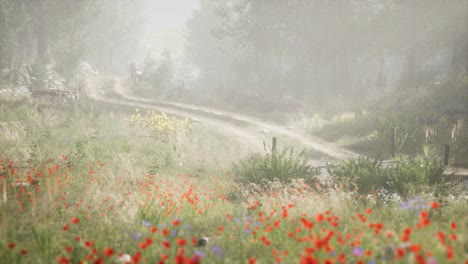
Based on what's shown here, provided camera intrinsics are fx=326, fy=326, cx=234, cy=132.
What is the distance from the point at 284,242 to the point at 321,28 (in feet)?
89.1

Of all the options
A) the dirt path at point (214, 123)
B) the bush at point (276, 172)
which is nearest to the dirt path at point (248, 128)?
the dirt path at point (214, 123)

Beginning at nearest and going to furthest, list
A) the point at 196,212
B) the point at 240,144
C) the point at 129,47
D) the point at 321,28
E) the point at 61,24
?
1. the point at 196,212
2. the point at 240,144
3. the point at 321,28
4. the point at 61,24
5. the point at 129,47

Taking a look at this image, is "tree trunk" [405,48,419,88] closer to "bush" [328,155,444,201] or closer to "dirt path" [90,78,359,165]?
"dirt path" [90,78,359,165]

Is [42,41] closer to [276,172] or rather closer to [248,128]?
[248,128]

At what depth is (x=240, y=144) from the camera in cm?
1542

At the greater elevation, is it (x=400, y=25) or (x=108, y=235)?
(x=400, y=25)

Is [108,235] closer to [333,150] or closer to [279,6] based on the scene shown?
[333,150]

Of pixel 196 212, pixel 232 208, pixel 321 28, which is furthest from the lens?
pixel 321 28

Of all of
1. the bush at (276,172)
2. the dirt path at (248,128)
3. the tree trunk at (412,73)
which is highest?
the tree trunk at (412,73)

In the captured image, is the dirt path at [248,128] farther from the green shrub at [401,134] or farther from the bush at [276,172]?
the bush at [276,172]

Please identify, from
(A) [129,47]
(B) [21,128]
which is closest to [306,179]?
(B) [21,128]

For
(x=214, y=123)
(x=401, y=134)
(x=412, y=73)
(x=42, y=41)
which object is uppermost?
(x=42, y=41)

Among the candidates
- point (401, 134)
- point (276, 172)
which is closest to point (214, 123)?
point (401, 134)

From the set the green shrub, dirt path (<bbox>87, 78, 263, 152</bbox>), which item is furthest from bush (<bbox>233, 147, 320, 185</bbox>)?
the green shrub
